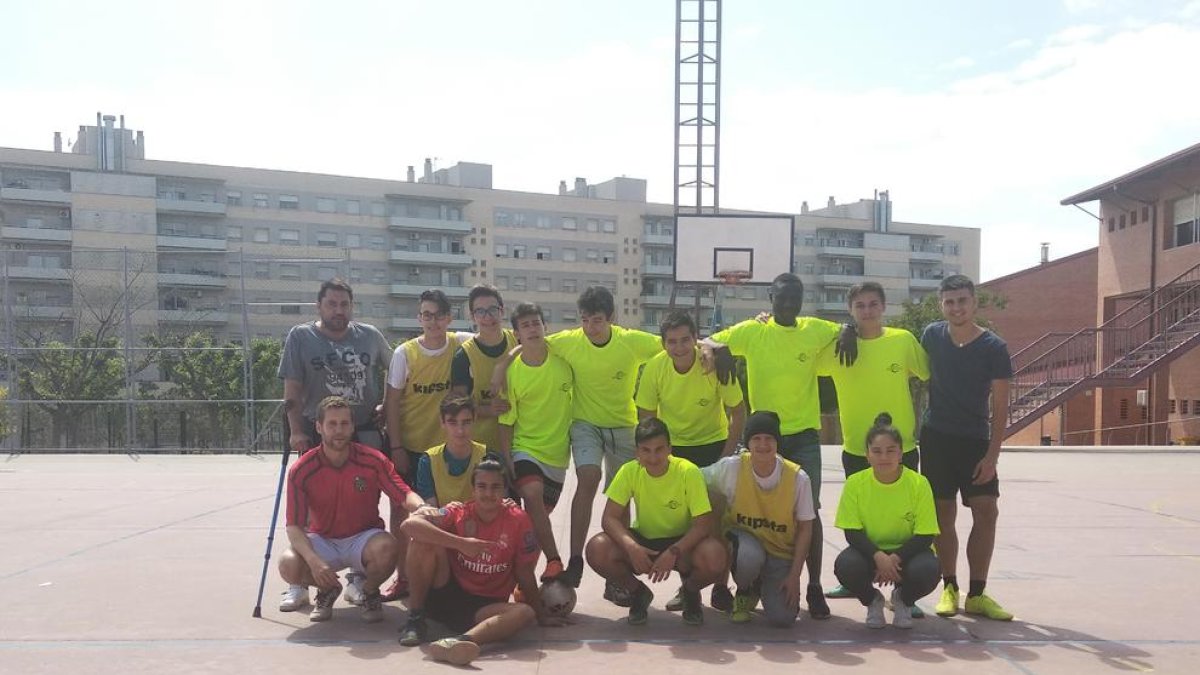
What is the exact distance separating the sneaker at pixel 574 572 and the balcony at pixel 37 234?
62.0m

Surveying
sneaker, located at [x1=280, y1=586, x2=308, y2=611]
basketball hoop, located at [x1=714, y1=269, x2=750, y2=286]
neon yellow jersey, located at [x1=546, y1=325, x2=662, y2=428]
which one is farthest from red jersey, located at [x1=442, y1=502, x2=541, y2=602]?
basketball hoop, located at [x1=714, y1=269, x2=750, y2=286]

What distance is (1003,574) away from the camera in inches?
268

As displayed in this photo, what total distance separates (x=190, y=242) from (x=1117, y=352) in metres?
55.2

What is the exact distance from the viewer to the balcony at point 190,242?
61312 millimetres

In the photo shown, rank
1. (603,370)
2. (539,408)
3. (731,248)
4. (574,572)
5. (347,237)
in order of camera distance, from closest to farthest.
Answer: (574,572), (539,408), (603,370), (731,248), (347,237)

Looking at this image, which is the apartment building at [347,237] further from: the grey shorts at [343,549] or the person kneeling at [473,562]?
the person kneeling at [473,562]

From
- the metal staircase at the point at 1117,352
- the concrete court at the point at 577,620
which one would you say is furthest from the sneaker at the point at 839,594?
Answer: the metal staircase at the point at 1117,352

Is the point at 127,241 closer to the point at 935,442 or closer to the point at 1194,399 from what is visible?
the point at 1194,399

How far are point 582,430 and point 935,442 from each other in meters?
2.13

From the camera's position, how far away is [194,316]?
161 ft

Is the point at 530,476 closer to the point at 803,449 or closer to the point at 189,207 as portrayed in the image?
the point at 803,449

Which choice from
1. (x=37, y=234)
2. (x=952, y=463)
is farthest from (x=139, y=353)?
(x=952, y=463)

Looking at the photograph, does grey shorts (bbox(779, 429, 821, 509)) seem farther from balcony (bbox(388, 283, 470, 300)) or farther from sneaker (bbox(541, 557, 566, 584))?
balcony (bbox(388, 283, 470, 300))

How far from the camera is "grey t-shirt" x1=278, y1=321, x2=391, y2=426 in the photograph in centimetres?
604
